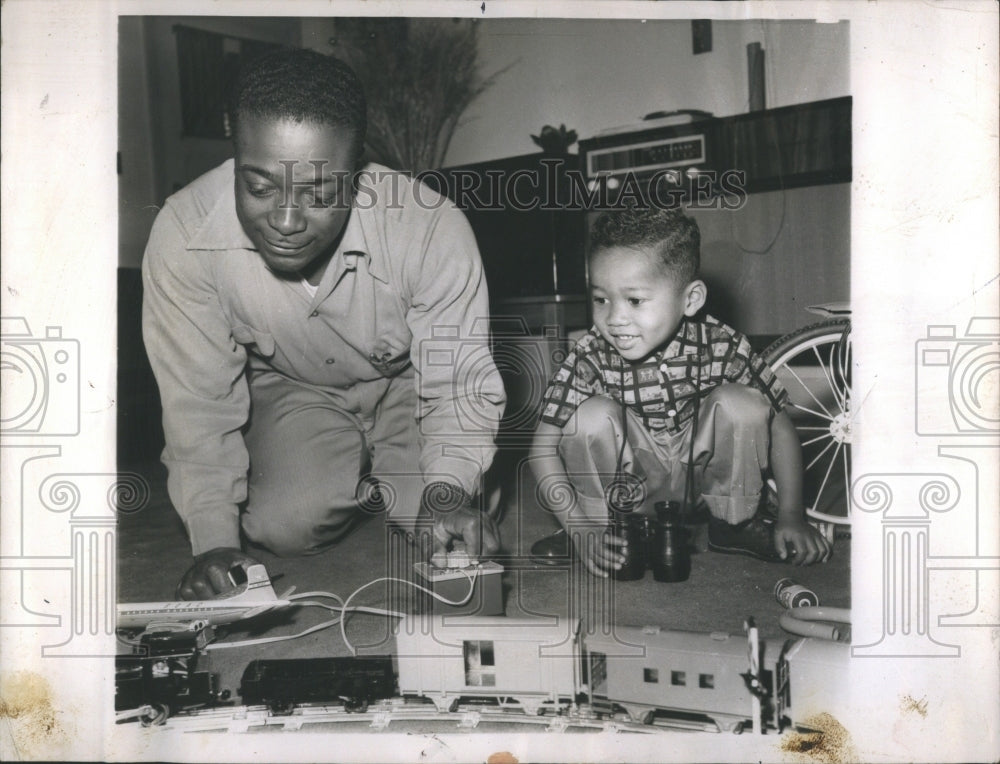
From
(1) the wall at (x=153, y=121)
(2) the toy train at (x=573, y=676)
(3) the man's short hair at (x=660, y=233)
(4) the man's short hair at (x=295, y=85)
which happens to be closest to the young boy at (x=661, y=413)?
(3) the man's short hair at (x=660, y=233)

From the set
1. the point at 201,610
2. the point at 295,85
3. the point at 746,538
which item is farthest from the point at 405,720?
the point at 295,85

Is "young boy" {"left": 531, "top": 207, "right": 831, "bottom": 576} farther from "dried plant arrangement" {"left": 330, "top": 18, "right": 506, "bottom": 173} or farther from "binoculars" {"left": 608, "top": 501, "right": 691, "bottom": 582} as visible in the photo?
"dried plant arrangement" {"left": 330, "top": 18, "right": 506, "bottom": 173}

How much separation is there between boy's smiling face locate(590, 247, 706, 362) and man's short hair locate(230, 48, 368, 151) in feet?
1.16

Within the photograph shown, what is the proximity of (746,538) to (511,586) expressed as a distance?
0.29 meters

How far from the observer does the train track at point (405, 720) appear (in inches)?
30.4

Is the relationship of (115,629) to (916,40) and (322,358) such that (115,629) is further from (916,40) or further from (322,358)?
(916,40)

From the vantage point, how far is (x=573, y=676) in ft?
2.58

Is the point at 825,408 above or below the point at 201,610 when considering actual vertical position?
above

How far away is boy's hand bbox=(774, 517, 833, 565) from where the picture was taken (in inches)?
33.0

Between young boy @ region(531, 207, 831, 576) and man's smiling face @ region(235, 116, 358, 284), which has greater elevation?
man's smiling face @ region(235, 116, 358, 284)

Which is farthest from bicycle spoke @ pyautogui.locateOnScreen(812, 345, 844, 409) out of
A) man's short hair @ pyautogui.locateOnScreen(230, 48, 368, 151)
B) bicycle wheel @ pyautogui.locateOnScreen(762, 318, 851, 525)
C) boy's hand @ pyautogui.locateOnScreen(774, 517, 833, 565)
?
man's short hair @ pyautogui.locateOnScreen(230, 48, 368, 151)

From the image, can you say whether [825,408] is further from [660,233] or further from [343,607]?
[343,607]

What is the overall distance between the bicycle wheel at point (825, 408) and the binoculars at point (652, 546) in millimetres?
163

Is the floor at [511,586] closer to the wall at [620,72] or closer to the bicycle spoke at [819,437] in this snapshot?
the bicycle spoke at [819,437]
